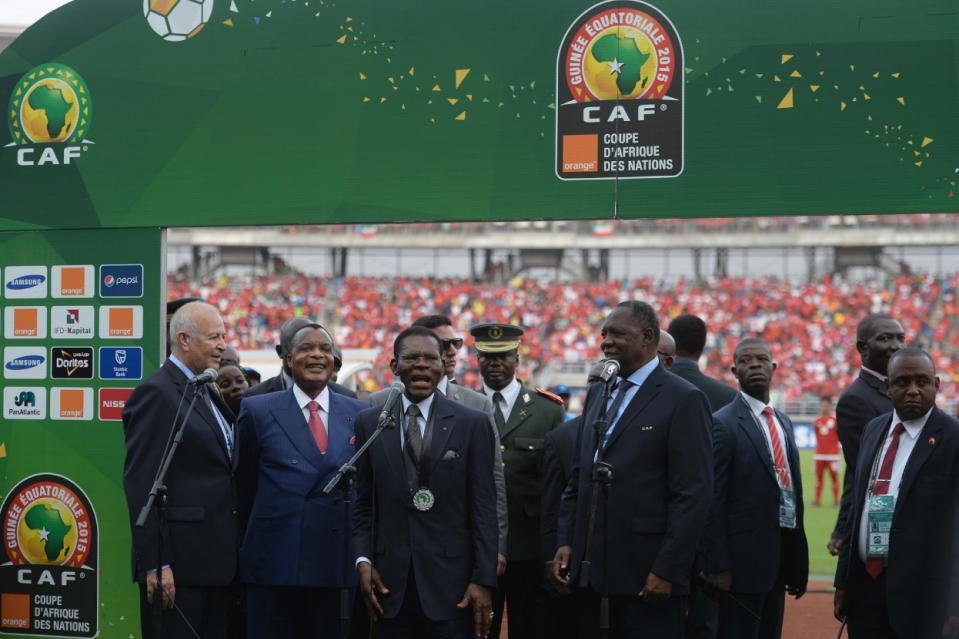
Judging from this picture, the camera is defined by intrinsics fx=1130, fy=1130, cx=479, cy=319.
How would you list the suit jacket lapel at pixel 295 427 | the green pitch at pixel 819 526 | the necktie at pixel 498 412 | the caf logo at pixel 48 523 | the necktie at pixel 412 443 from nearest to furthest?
the necktie at pixel 412 443, the suit jacket lapel at pixel 295 427, the necktie at pixel 498 412, the caf logo at pixel 48 523, the green pitch at pixel 819 526

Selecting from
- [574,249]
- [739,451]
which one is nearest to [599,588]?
[739,451]

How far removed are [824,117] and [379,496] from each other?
3.54 m

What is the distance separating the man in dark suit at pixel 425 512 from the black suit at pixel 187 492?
865 mm

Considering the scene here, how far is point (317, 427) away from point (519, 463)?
149cm

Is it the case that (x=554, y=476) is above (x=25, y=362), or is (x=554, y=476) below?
below

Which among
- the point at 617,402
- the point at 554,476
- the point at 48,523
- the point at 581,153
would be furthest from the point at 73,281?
the point at 617,402

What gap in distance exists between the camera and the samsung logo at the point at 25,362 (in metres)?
7.94

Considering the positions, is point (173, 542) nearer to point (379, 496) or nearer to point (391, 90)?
point (379, 496)

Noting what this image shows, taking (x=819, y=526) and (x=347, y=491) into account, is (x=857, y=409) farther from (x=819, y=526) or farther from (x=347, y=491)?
(x=819, y=526)

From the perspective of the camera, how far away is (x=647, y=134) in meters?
6.93

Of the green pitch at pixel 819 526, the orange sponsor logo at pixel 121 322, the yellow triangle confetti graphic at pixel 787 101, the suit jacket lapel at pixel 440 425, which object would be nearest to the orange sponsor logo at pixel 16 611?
the orange sponsor logo at pixel 121 322

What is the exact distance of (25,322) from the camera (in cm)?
797

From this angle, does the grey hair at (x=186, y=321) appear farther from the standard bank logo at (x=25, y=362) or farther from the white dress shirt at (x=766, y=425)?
the white dress shirt at (x=766, y=425)

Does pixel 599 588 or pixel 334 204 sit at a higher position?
pixel 334 204
